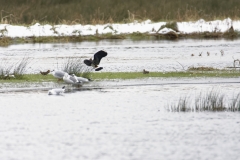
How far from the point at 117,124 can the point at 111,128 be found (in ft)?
1.56

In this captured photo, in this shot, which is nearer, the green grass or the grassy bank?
the green grass

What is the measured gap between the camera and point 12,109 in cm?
1894

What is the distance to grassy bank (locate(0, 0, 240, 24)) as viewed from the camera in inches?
2244

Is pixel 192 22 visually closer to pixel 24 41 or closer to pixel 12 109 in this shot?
pixel 24 41

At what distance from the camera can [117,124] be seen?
16781 mm

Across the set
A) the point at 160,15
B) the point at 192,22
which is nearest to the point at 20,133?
the point at 192,22

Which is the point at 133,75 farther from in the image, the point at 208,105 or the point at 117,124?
the point at 117,124

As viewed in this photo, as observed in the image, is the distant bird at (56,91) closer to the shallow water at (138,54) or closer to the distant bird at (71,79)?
the distant bird at (71,79)

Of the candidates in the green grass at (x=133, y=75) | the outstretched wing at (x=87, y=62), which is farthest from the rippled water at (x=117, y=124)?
the outstretched wing at (x=87, y=62)

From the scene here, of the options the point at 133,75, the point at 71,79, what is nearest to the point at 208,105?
the point at 71,79

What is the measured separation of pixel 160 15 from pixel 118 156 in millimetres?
44233

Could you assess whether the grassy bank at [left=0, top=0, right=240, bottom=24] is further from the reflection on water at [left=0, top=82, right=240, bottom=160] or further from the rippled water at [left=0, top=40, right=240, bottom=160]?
the reflection on water at [left=0, top=82, right=240, bottom=160]

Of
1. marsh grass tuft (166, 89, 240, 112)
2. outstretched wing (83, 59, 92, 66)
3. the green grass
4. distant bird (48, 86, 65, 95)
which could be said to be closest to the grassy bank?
the green grass

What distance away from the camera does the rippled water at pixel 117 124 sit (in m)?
14.1
